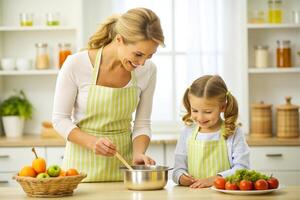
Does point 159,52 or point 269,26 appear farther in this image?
point 159,52

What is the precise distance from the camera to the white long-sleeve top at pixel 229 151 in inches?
125

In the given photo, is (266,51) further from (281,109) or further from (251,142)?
(251,142)

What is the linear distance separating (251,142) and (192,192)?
217 centimetres

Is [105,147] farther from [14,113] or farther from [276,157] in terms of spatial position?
[14,113]

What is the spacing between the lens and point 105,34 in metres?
3.13

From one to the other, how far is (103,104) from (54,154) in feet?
6.43

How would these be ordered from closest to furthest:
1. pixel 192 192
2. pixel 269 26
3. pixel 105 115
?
pixel 192 192 < pixel 105 115 < pixel 269 26

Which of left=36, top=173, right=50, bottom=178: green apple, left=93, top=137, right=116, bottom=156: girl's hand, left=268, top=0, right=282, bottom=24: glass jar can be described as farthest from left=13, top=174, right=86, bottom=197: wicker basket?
left=268, top=0, right=282, bottom=24: glass jar

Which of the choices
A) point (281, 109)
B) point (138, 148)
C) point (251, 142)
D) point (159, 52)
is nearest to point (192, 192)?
point (138, 148)

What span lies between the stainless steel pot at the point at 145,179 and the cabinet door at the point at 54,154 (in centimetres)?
218

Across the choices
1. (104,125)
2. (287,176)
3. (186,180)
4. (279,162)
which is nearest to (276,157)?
(279,162)

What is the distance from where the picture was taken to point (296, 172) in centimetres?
500

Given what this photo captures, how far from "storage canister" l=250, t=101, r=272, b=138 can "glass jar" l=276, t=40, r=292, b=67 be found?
1.25ft

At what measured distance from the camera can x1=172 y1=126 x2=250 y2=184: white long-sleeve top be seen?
3.16 m
